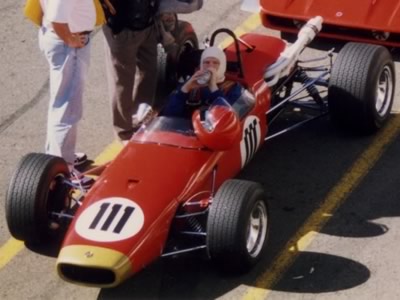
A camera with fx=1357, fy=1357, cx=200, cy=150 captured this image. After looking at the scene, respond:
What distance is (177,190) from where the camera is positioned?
9031mm

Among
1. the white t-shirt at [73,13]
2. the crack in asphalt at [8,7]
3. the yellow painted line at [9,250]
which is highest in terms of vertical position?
the white t-shirt at [73,13]

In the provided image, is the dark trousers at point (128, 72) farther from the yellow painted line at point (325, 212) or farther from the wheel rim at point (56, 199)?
the yellow painted line at point (325, 212)

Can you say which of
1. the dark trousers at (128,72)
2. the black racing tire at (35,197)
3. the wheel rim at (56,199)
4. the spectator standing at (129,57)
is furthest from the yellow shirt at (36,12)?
the wheel rim at (56,199)

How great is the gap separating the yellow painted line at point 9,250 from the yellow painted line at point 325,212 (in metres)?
1.74

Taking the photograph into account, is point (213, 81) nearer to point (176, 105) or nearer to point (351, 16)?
point (176, 105)

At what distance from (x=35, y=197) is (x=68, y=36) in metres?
1.25

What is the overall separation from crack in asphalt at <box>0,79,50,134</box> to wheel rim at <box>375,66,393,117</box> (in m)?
2.97

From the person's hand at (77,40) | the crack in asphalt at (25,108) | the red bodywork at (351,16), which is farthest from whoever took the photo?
the red bodywork at (351,16)

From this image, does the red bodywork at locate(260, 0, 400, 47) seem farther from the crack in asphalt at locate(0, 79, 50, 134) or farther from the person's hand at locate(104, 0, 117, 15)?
the person's hand at locate(104, 0, 117, 15)

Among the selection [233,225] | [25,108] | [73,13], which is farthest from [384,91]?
[25,108]

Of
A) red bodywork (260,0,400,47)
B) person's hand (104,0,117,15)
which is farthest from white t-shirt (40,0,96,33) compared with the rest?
red bodywork (260,0,400,47)

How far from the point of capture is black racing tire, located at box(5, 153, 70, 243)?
9.10 metres

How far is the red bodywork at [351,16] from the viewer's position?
38.4 feet

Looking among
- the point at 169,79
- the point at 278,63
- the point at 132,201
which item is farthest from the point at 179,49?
the point at 132,201
